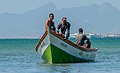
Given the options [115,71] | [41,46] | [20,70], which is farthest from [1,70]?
[115,71]

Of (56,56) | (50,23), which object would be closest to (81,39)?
(56,56)

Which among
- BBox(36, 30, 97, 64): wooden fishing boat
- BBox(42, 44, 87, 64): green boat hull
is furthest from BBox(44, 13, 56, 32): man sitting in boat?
BBox(42, 44, 87, 64): green boat hull

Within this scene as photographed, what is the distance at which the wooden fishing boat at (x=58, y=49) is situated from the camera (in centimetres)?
3094

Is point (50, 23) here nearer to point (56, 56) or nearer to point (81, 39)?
point (56, 56)

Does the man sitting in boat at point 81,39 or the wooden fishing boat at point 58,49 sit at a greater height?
the man sitting in boat at point 81,39

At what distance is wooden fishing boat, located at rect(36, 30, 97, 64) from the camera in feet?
102

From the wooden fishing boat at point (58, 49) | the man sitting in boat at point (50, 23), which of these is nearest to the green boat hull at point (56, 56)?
the wooden fishing boat at point (58, 49)

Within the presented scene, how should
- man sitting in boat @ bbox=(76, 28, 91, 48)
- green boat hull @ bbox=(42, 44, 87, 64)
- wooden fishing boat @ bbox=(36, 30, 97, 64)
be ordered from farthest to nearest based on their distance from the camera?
man sitting in boat @ bbox=(76, 28, 91, 48), green boat hull @ bbox=(42, 44, 87, 64), wooden fishing boat @ bbox=(36, 30, 97, 64)

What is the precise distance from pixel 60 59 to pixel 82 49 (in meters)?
1.36

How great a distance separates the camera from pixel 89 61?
3447cm

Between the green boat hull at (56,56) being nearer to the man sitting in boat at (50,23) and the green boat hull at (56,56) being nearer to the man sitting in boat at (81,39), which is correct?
the man sitting in boat at (50,23)

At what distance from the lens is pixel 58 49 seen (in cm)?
3147

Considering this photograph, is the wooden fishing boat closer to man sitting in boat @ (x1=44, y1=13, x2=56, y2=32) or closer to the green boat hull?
the green boat hull

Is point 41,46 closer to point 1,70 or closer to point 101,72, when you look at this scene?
point 1,70
